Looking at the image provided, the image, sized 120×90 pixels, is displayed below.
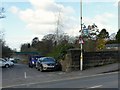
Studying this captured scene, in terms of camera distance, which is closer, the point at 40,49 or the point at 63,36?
the point at 63,36

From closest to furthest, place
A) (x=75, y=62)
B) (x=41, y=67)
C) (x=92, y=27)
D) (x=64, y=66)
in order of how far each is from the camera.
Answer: (x=75, y=62), (x=64, y=66), (x=41, y=67), (x=92, y=27)

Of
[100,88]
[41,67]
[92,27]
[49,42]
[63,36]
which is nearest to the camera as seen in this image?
[100,88]

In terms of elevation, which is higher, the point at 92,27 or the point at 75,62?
the point at 92,27

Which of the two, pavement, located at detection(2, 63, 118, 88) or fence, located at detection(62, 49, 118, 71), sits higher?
fence, located at detection(62, 49, 118, 71)

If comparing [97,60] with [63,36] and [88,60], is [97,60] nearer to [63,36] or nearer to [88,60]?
[88,60]

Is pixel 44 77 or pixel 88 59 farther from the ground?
pixel 88 59

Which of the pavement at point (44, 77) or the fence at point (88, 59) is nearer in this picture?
the pavement at point (44, 77)

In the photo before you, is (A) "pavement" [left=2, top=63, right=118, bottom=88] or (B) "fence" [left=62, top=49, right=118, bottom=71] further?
(B) "fence" [left=62, top=49, right=118, bottom=71]

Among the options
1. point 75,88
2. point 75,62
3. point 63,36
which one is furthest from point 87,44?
point 75,88

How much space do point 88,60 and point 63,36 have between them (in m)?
37.2

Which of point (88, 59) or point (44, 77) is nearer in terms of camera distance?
point (44, 77)

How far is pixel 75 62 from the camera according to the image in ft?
102

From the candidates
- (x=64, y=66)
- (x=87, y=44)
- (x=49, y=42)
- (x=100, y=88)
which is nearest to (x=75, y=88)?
(x=100, y=88)

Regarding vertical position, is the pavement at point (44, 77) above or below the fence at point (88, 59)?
below
